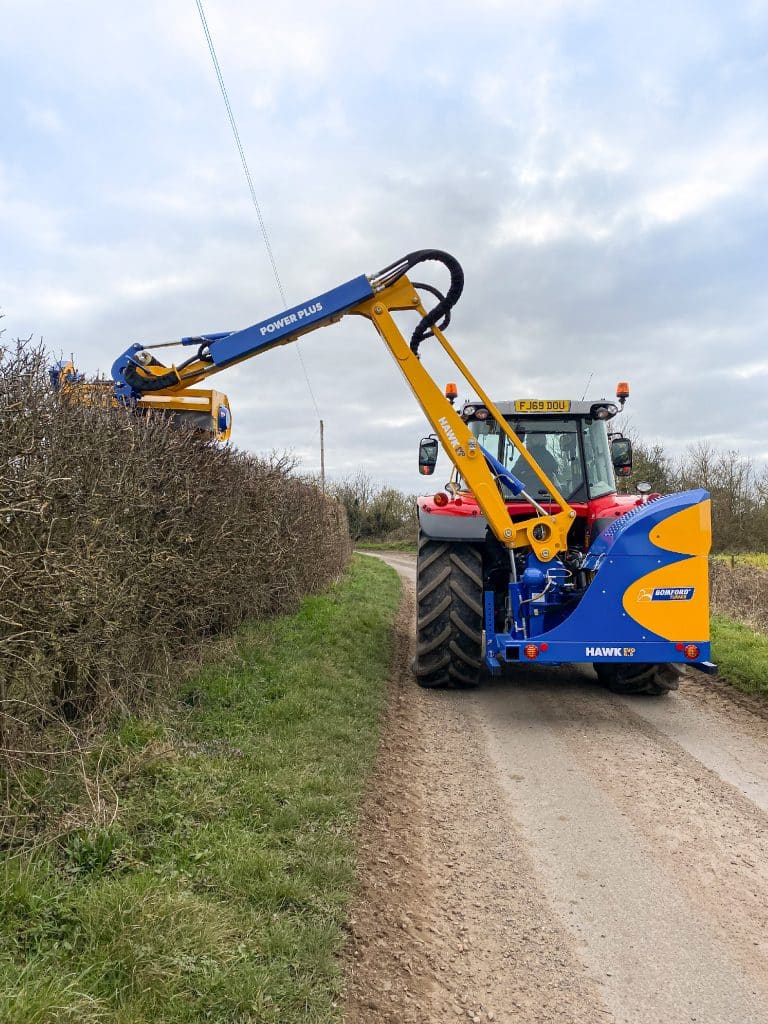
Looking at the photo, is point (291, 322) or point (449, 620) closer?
Answer: point (291, 322)

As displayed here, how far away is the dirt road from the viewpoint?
248 cm

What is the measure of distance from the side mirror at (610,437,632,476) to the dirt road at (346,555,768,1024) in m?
2.96

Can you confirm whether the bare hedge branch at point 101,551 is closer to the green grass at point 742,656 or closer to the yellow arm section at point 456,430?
the yellow arm section at point 456,430

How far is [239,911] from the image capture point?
271cm

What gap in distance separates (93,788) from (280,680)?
2.47 metres

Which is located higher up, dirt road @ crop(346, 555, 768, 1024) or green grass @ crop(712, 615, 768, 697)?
green grass @ crop(712, 615, 768, 697)

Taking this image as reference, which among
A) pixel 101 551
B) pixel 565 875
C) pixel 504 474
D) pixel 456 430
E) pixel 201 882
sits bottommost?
pixel 565 875

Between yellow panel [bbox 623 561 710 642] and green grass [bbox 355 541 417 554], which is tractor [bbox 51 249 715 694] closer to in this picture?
yellow panel [bbox 623 561 710 642]

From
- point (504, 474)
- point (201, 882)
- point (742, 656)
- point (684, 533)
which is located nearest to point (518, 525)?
point (504, 474)

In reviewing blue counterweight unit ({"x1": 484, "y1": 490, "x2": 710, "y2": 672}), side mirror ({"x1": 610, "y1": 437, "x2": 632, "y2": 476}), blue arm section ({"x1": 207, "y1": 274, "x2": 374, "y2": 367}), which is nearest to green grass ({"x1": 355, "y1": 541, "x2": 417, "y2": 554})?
side mirror ({"x1": 610, "y1": 437, "x2": 632, "y2": 476})

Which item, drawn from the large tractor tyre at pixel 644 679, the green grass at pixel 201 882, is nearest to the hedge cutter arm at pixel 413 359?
the large tractor tyre at pixel 644 679

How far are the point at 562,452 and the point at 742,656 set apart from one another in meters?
2.88

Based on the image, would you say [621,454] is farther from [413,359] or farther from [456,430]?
[413,359]

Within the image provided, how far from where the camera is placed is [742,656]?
723 centimetres
